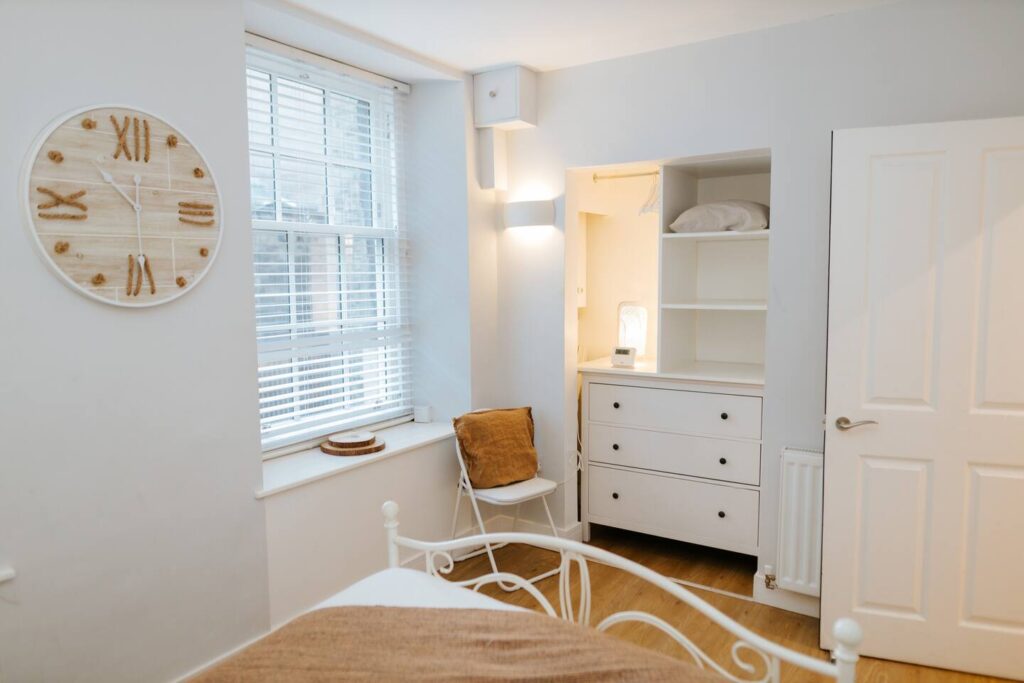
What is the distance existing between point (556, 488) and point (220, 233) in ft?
7.17

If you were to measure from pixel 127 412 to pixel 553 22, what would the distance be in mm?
2253

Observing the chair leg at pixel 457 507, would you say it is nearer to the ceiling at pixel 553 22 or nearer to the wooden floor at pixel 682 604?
the wooden floor at pixel 682 604

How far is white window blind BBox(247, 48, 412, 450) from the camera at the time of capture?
3.10 meters

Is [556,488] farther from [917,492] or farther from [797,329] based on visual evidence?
[917,492]

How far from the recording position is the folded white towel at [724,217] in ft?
10.9

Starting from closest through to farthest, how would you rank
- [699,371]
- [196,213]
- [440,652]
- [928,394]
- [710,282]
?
[440,652], [196,213], [928,394], [699,371], [710,282]

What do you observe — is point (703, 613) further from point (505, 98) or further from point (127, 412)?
point (505, 98)

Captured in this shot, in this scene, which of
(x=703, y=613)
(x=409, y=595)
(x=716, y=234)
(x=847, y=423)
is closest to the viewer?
(x=703, y=613)

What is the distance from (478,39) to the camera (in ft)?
10.3

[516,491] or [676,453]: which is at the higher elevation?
[676,453]

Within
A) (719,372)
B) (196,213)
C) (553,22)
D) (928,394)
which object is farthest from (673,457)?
(196,213)

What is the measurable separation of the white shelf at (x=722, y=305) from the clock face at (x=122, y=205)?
7.10 feet

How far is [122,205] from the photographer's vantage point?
7.34ft

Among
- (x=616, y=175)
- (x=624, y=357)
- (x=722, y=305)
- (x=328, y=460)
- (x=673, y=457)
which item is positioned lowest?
(x=673, y=457)
